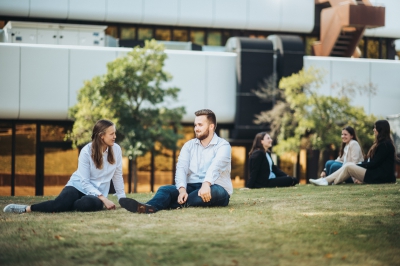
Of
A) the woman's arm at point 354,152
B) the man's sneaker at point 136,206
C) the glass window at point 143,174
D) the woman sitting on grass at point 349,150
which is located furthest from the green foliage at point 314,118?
the man's sneaker at point 136,206

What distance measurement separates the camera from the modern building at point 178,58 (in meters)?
27.2

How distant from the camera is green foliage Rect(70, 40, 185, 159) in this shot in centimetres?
2284

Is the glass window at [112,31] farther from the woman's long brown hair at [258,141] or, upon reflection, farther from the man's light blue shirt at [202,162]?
the man's light blue shirt at [202,162]

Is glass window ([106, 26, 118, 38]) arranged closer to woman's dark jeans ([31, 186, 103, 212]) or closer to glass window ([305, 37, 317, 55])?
glass window ([305, 37, 317, 55])

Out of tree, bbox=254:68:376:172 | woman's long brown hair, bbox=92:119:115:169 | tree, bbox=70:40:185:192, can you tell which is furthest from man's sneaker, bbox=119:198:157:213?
tree, bbox=254:68:376:172

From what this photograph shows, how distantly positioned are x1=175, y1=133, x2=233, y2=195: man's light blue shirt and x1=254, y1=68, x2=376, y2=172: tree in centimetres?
1671

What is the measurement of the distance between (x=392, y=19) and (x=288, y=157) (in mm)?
10478

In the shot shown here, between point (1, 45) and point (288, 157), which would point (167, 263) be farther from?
point (288, 157)

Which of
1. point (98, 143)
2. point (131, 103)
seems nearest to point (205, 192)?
point (98, 143)

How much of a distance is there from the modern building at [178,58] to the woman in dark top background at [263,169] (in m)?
14.6

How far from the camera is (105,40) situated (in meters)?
29.4

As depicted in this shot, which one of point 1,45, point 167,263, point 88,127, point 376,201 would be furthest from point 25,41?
point 167,263

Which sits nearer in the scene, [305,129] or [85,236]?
[85,236]

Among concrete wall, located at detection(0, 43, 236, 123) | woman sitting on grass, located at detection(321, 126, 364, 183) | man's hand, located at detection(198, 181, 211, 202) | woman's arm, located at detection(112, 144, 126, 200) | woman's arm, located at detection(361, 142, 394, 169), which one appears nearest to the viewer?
man's hand, located at detection(198, 181, 211, 202)
